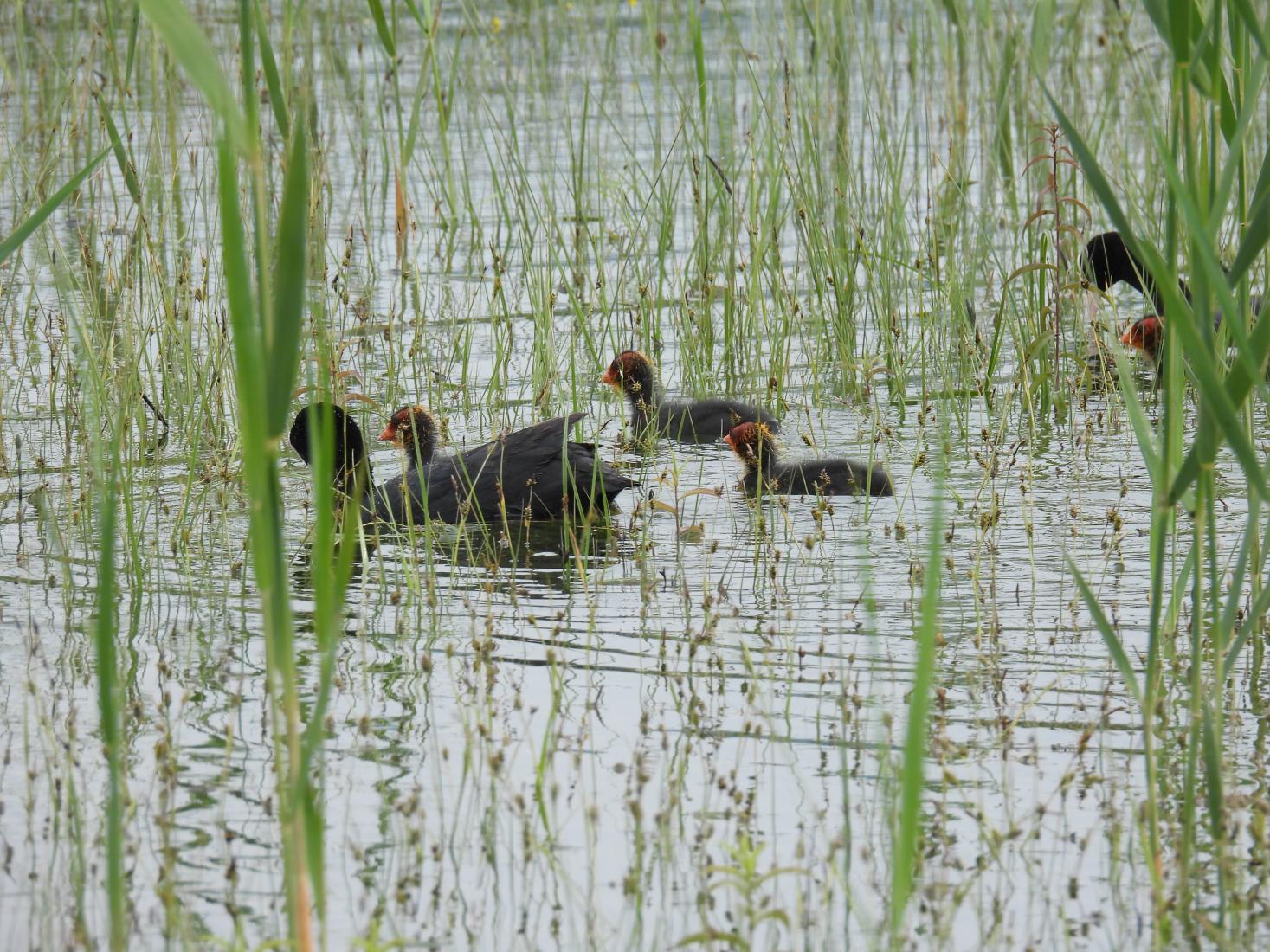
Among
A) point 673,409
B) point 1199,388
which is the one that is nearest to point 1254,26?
point 1199,388

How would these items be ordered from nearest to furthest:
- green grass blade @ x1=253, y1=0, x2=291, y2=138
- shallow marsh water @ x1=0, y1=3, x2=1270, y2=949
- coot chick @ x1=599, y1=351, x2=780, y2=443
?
shallow marsh water @ x1=0, y1=3, x2=1270, y2=949
green grass blade @ x1=253, y1=0, x2=291, y2=138
coot chick @ x1=599, y1=351, x2=780, y2=443

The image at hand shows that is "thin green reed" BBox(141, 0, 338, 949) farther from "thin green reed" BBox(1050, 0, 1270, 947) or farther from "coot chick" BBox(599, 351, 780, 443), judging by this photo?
"coot chick" BBox(599, 351, 780, 443)

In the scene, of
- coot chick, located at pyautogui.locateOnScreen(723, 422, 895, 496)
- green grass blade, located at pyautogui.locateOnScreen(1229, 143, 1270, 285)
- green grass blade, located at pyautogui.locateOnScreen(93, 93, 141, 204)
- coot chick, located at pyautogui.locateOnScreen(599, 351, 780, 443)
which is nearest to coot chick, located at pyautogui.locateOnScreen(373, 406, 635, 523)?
coot chick, located at pyautogui.locateOnScreen(723, 422, 895, 496)

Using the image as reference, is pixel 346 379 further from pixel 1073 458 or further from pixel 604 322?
pixel 1073 458

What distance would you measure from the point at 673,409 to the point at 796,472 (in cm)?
91

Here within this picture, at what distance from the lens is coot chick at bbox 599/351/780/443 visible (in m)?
6.78

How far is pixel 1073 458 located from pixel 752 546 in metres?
1.37

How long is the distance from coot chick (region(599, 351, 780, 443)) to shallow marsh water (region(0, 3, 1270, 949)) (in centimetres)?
15

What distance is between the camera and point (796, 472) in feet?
20.4

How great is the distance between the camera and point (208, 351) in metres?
6.36

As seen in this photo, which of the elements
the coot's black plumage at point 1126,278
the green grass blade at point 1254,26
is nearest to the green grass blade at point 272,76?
the green grass blade at point 1254,26

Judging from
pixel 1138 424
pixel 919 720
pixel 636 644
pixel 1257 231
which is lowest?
pixel 636 644

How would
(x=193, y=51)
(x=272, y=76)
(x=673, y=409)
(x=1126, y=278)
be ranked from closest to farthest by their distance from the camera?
(x=193, y=51)
(x=272, y=76)
(x=673, y=409)
(x=1126, y=278)

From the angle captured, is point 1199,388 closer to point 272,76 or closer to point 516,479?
point 272,76
